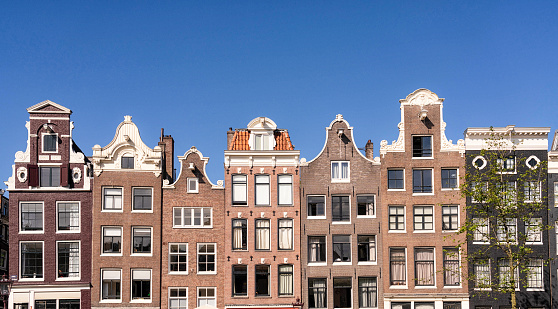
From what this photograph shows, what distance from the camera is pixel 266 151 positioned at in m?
42.5

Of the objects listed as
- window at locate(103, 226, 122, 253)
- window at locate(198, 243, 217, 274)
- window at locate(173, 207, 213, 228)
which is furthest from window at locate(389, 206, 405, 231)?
window at locate(103, 226, 122, 253)

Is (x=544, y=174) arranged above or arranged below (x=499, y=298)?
above

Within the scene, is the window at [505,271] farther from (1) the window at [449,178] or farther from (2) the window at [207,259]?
(2) the window at [207,259]

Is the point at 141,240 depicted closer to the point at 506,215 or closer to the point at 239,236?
the point at 239,236

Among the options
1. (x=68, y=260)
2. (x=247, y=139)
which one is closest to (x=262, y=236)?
(x=247, y=139)

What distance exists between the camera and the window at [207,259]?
42.0 metres

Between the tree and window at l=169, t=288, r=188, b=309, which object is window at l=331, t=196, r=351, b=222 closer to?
the tree

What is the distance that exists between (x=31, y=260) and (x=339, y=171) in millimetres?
19684

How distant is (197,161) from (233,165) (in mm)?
2273

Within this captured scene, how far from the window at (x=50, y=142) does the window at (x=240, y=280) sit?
1344 centimetres

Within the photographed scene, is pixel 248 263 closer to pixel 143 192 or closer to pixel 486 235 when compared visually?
pixel 143 192

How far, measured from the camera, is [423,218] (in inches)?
1660

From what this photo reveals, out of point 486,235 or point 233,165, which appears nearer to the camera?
point 486,235

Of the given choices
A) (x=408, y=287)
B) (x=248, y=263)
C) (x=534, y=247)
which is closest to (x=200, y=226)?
(x=248, y=263)
